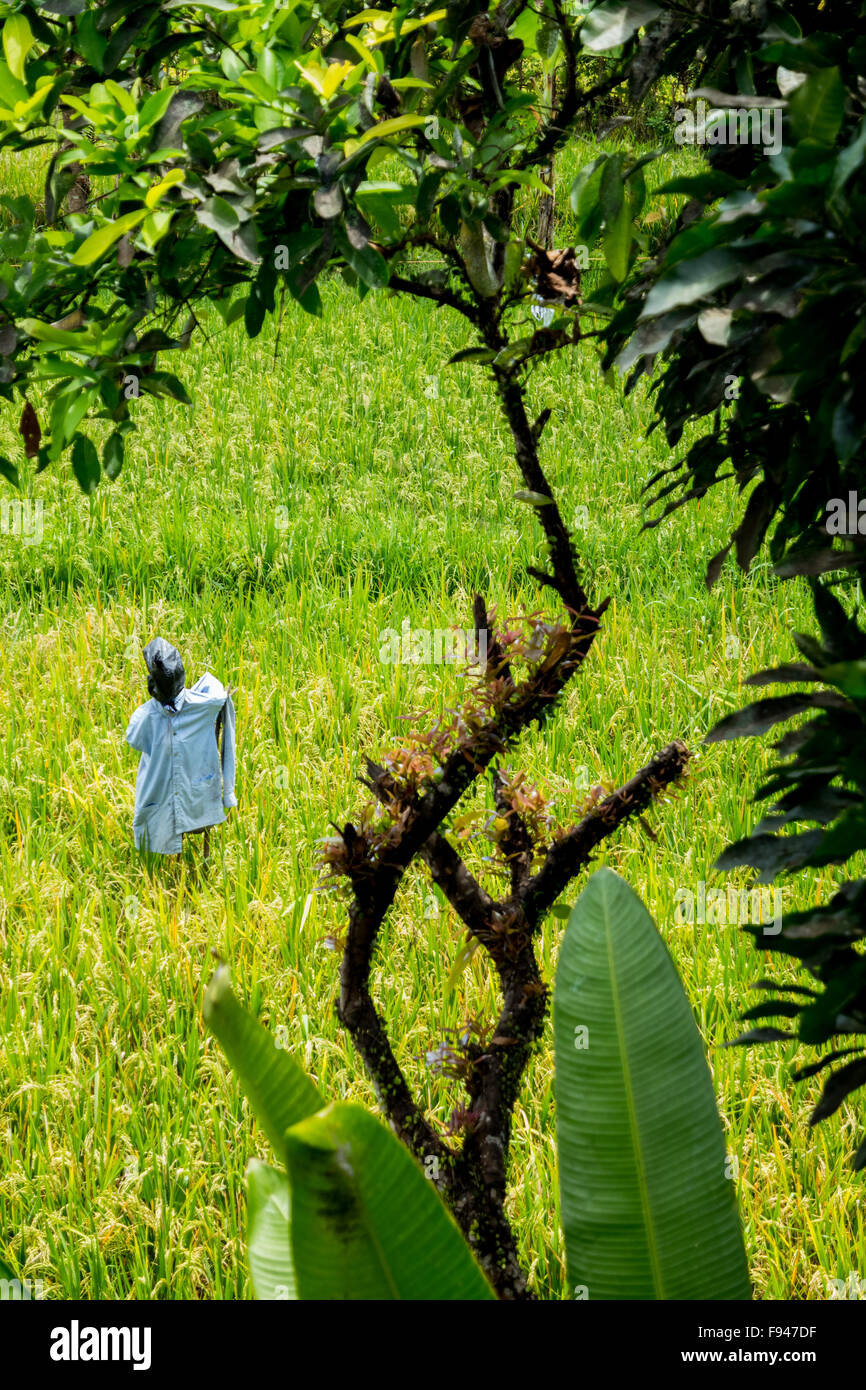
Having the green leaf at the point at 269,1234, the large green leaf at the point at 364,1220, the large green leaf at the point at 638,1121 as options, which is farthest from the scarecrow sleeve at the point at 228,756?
the large green leaf at the point at 364,1220

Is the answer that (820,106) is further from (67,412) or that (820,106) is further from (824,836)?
(67,412)

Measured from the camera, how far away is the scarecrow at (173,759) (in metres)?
3.25

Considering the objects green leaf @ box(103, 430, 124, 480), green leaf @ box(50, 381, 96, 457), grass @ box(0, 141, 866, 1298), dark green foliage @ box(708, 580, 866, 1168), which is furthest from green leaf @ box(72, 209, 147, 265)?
grass @ box(0, 141, 866, 1298)

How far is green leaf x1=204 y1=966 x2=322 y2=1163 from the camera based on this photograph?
3.37 ft

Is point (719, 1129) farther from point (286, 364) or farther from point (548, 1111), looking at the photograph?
point (286, 364)

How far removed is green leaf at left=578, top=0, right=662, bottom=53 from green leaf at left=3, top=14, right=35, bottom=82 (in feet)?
1.87

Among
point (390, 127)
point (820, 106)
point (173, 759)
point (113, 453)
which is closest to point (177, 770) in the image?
point (173, 759)

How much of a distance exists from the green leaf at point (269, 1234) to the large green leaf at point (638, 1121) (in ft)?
0.95

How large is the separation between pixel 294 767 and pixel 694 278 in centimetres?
295

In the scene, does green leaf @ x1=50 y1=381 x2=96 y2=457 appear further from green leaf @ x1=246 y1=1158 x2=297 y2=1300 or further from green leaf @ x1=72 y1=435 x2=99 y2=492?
green leaf @ x1=246 y1=1158 x2=297 y2=1300

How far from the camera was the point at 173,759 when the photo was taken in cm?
323

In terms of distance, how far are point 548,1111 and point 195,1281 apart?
2.64 ft
